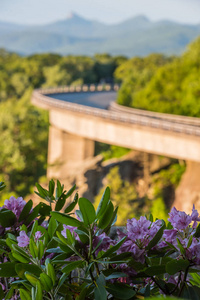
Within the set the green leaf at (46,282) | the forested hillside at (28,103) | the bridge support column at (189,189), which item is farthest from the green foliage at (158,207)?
the green leaf at (46,282)

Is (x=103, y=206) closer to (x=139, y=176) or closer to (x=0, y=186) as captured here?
(x=0, y=186)

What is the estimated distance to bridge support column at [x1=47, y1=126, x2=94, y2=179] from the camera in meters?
31.2

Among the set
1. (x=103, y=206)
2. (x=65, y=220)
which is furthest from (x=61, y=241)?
(x=103, y=206)

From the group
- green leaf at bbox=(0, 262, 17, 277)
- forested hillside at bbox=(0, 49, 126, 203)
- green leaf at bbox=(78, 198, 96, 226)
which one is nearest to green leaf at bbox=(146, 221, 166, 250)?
green leaf at bbox=(78, 198, 96, 226)

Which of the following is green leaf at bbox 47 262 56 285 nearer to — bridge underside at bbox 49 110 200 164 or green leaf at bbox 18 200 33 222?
green leaf at bbox 18 200 33 222

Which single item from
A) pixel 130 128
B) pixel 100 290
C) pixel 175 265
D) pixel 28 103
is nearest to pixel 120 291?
pixel 100 290

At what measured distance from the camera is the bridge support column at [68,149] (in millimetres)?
31219

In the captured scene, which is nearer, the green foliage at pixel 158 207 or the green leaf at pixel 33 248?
the green leaf at pixel 33 248

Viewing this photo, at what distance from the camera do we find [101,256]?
161 cm

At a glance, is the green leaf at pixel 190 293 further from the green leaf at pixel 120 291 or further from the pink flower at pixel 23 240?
the pink flower at pixel 23 240

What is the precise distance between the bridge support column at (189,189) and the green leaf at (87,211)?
2045cm

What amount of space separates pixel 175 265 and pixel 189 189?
22197 mm

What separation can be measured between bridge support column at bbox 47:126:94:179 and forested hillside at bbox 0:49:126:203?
3284 mm

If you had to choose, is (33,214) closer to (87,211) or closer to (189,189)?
(87,211)
